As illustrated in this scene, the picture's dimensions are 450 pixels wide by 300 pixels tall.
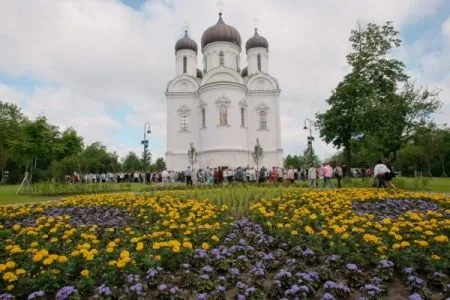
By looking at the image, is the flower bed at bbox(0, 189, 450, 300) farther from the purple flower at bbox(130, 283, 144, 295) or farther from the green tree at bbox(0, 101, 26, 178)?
the green tree at bbox(0, 101, 26, 178)

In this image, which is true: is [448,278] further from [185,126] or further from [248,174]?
[185,126]

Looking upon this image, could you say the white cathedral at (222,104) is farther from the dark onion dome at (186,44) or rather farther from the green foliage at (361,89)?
the green foliage at (361,89)

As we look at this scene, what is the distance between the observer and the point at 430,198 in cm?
1198

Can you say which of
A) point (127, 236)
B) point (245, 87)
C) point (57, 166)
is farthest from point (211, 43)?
point (127, 236)

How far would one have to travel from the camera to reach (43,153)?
2780 cm

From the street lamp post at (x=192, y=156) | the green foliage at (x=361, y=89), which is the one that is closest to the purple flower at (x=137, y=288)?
the green foliage at (x=361, y=89)

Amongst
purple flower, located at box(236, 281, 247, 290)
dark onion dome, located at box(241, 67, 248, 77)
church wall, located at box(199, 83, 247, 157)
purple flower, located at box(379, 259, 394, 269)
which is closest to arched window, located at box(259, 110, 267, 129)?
church wall, located at box(199, 83, 247, 157)

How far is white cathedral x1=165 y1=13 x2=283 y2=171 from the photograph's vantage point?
4459cm

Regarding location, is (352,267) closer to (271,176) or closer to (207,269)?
(207,269)

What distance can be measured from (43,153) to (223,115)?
21431 millimetres

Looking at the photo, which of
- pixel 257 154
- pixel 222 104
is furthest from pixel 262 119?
pixel 257 154

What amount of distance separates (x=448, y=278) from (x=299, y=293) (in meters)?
2.13

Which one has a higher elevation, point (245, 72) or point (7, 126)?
point (245, 72)

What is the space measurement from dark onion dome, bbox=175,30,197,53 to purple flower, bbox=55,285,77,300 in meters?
48.8
